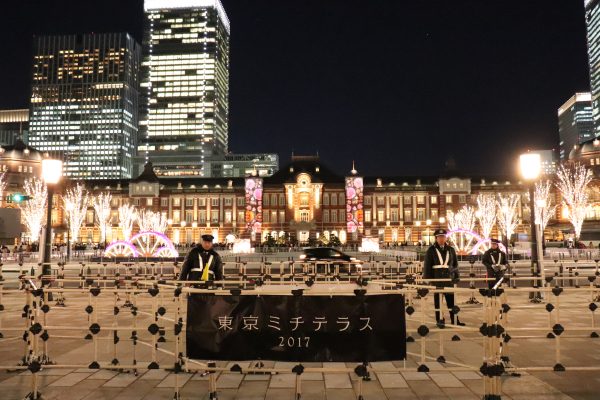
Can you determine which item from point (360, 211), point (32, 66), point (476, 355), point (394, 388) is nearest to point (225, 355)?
point (394, 388)

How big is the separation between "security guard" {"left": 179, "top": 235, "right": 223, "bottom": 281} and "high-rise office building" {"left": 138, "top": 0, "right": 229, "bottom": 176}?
498ft

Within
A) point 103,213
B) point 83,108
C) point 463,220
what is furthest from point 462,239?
point 83,108

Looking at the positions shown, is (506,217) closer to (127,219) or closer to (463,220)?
(463,220)

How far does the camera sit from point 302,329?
5293 millimetres

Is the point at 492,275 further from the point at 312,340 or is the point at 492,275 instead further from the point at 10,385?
the point at 10,385

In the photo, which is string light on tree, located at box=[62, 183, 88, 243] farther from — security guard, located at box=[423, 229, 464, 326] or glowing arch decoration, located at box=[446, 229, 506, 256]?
security guard, located at box=[423, 229, 464, 326]

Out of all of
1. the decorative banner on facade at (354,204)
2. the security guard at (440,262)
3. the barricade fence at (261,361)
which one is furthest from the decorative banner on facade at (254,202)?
the security guard at (440,262)

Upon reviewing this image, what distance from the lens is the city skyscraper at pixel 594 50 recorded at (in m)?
141

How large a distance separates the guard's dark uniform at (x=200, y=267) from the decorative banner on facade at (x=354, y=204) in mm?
71408

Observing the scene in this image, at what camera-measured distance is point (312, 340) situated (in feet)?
17.3

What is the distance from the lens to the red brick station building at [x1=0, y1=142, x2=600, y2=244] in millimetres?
80875

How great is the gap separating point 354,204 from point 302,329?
248 ft

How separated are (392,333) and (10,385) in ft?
17.2

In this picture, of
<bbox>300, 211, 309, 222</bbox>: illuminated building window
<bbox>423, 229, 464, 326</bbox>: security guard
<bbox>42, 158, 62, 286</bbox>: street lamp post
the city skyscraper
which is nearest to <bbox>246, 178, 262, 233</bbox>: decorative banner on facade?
<bbox>300, 211, 309, 222</bbox>: illuminated building window
